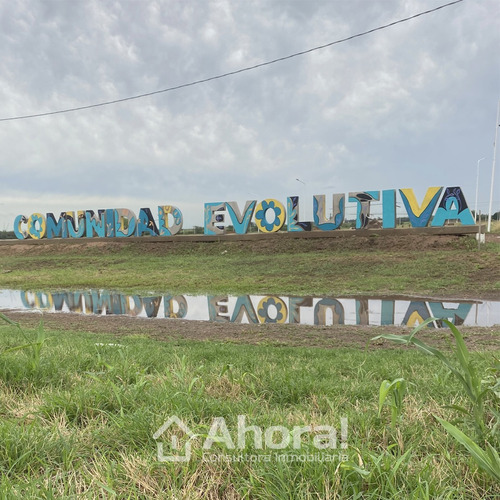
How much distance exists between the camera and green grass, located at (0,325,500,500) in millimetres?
1622

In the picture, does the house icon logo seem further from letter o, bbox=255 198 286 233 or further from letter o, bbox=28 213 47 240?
letter o, bbox=28 213 47 240

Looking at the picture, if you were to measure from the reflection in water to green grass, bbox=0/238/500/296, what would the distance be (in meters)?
1.63

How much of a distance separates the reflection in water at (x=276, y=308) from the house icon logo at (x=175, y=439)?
7.36 metres

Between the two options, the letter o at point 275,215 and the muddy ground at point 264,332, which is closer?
the muddy ground at point 264,332

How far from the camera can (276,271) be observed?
60.8 ft

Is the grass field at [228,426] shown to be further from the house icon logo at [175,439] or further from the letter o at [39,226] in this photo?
the letter o at [39,226]

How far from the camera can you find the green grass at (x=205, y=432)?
1622mm

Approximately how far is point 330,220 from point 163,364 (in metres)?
22.5

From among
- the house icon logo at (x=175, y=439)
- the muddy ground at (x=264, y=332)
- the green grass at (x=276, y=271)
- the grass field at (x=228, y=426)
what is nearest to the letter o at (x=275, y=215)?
the green grass at (x=276, y=271)

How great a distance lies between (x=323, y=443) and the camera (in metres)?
1.92

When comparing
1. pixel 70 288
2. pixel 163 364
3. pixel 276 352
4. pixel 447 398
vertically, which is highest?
pixel 447 398

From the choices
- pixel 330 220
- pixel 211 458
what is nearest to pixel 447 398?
pixel 211 458

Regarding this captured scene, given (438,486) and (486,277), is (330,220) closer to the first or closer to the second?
(486,277)

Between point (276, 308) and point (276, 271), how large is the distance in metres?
7.33
